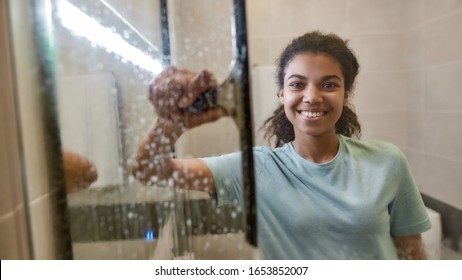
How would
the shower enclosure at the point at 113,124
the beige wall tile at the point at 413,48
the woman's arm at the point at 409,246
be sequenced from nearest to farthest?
the shower enclosure at the point at 113,124 < the woman's arm at the point at 409,246 < the beige wall tile at the point at 413,48

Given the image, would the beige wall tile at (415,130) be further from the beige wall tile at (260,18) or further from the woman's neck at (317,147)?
the beige wall tile at (260,18)

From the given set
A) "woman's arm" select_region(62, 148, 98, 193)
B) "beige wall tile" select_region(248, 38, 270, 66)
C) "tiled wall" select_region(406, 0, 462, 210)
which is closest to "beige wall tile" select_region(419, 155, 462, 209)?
"tiled wall" select_region(406, 0, 462, 210)

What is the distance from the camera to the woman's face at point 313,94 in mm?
403

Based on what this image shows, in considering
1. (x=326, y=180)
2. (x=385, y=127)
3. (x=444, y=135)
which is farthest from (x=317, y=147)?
(x=444, y=135)

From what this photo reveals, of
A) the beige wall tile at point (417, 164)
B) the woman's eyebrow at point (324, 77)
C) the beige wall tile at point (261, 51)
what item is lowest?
the beige wall tile at point (417, 164)

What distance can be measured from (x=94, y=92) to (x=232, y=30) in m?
0.18

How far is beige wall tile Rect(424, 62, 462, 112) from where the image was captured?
48cm

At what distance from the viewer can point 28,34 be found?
0.94ft

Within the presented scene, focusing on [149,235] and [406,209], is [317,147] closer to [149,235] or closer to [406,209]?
[406,209]

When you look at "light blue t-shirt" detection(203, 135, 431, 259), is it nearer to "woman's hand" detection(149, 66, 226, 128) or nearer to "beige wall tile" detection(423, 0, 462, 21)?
"woman's hand" detection(149, 66, 226, 128)

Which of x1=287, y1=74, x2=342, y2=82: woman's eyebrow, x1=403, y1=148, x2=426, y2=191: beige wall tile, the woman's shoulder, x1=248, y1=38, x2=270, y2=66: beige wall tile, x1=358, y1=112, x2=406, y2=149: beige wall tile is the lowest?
x1=403, y1=148, x2=426, y2=191: beige wall tile

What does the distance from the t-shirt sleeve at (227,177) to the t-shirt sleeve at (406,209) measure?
244 mm

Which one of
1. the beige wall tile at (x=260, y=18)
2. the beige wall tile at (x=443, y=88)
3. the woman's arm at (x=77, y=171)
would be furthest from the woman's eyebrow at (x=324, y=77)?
the woman's arm at (x=77, y=171)
